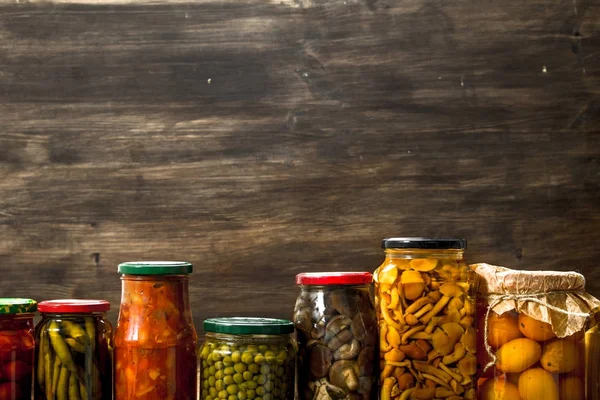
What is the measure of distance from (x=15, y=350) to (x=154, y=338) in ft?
0.72

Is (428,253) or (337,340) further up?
(428,253)

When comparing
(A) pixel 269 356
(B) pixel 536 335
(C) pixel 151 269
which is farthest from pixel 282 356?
(B) pixel 536 335

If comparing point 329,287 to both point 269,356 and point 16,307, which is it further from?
point 16,307

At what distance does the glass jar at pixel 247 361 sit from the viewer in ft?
3.48

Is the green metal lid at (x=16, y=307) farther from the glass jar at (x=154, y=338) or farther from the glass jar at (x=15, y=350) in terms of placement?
the glass jar at (x=154, y=338)

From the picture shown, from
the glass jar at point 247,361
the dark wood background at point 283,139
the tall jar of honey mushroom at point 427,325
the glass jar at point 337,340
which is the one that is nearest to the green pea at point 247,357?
the glass jar at point 247,361

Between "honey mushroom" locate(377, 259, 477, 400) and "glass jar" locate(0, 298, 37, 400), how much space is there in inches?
22.0

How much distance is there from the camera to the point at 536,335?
1117 millimetres

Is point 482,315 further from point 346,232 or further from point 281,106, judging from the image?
point 281,106

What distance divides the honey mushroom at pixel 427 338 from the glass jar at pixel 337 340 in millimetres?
32

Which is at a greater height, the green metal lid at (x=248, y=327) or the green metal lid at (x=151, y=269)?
the green metal lid at (x=151, y=269)

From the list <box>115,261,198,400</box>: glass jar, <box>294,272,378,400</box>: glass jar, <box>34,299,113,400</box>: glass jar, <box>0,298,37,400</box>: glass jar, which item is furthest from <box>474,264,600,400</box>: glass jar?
<box>0,298,37,400</box>: glass jar

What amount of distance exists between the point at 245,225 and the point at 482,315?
0.48 m

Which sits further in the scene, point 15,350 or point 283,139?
point 283,139
